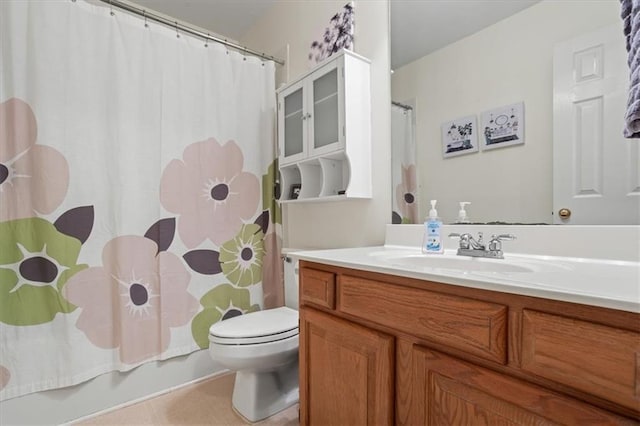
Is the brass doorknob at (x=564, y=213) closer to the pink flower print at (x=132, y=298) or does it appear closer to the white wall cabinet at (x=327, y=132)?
the white wall cabinet at (x=327, y=132)

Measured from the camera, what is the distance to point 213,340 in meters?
1.42

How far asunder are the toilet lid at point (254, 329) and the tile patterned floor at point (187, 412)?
375 mm

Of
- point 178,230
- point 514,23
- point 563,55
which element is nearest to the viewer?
point 563,55

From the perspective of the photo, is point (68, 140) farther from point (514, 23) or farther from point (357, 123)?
point (514, 23)

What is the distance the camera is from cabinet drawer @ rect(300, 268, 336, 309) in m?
1.09

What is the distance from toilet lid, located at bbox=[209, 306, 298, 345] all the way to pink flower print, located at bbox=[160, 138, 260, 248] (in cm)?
52

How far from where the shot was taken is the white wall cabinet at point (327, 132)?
4.91 feet

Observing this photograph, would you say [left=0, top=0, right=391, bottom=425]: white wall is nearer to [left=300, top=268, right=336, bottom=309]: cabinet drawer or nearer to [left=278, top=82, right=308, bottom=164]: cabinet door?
[left=278, top=82, right=308, bottom=164]: cabinet door

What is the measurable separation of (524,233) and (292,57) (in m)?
1.69

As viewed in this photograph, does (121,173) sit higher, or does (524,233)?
(121,173)

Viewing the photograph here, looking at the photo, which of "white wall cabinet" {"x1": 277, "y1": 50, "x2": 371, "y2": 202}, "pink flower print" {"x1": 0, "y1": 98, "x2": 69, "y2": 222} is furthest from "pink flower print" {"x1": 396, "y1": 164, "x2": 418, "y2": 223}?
"pink flower print" {"x1": 0, "y1": 98, "x2": 69, "y2": 222}

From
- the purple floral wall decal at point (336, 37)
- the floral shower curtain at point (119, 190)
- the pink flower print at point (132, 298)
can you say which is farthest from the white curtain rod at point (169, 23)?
the pink flower print at point (132, 298)

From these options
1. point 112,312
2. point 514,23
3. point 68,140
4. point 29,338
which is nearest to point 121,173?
point 68,140

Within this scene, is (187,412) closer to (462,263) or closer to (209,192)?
(209,192)
